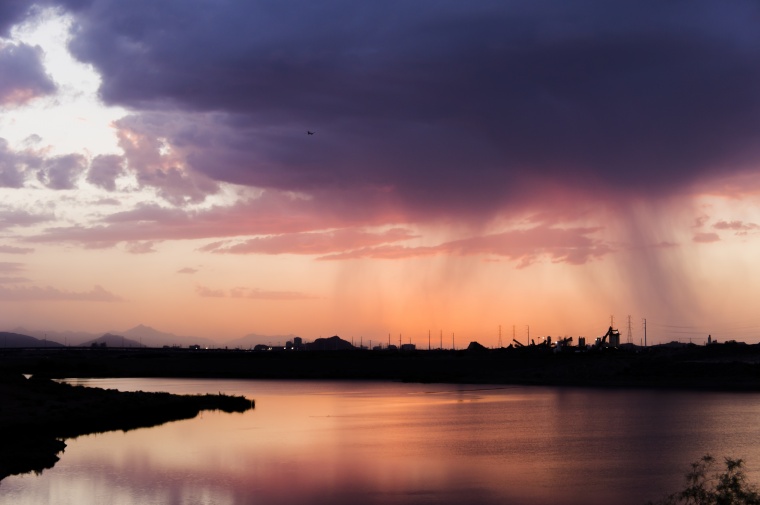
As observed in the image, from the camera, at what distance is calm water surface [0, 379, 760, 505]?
3697 cm

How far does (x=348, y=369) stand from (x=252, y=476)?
134 meters

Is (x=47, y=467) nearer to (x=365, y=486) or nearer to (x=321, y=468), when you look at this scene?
(x=321, y=468)

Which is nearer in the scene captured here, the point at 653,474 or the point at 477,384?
the point at 653,474

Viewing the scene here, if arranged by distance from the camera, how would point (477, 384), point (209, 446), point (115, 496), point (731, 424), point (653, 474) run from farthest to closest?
point (477, 384) → point (731, 424) → point (209, 446) → point (653, 474) → point (115, 496)

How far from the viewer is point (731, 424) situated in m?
62.2

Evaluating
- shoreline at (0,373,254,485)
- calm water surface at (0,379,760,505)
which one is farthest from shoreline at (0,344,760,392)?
calm water surface at (0,379,760,505)

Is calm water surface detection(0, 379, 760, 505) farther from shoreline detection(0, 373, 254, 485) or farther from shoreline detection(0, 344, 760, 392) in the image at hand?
shoreline detection(0, 344, 760, 392)

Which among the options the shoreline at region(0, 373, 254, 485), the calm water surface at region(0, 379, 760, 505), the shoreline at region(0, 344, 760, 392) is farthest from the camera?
the shoreline at region(0, 344, 760, 392)

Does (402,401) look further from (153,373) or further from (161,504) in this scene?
(153,373)

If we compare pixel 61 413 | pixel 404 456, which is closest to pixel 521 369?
pixel 61 413

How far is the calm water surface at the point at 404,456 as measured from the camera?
121ft

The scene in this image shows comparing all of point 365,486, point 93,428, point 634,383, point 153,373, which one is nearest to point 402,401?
point 93,428

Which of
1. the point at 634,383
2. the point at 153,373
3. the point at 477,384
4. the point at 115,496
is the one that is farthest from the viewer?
the point at 153,373

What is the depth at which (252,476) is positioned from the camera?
Result: 41.8 metres
